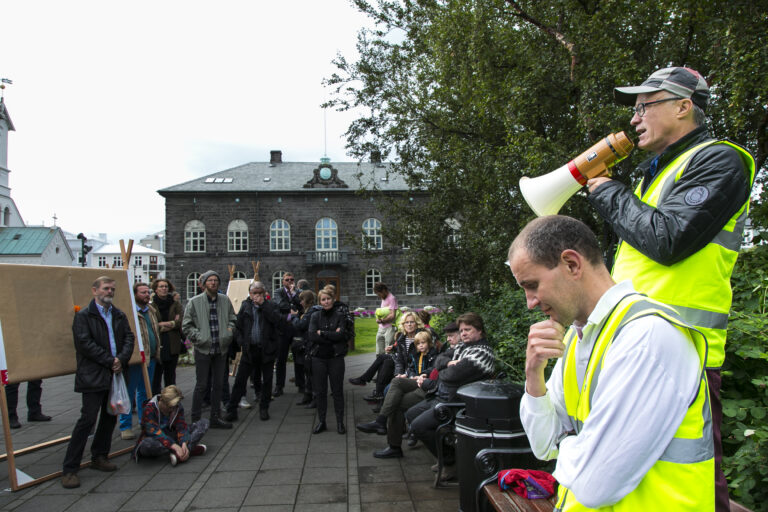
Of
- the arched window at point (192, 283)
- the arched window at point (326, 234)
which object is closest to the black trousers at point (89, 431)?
the arched window at point (326, 234)

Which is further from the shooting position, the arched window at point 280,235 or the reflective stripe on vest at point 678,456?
the arched window at point 280,235

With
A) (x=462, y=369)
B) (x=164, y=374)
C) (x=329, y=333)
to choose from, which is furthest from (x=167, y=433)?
(x=462, y=369)

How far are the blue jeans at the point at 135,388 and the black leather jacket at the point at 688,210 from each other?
693 centimetres

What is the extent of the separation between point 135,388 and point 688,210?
24.7 feet

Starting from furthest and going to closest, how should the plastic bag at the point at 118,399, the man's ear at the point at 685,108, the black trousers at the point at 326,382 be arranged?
the black trousers at the point at 326,382 < the plastic bag at the point at 118,399 < the man's ear at the point at 685,108

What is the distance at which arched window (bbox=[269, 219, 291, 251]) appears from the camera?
134 ft

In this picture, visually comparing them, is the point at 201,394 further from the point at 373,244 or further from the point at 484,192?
the point at 373,244

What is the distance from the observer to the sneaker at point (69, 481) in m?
4.90

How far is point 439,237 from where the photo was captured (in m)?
10.7

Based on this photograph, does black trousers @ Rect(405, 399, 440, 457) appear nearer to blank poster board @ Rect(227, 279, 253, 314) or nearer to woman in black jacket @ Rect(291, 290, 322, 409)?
woman in black jacket @ Rect(291, 290, 322, 409)

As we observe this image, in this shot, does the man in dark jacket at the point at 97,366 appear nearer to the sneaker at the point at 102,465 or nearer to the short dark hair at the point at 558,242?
the sneaker at the point at 102,465

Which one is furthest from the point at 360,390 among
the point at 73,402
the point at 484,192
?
the point at 73,402

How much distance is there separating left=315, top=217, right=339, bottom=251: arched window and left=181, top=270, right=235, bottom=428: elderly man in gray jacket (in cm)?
3354

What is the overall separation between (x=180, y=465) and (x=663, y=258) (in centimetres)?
563
